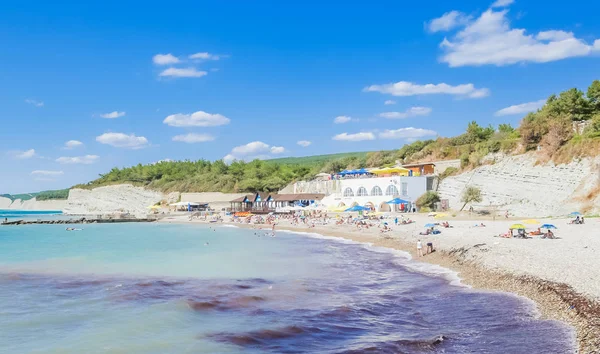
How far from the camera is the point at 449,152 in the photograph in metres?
57.2

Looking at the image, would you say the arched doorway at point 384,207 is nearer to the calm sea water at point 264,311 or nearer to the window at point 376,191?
the window at point 376,191

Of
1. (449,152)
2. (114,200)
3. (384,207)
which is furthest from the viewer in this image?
(114,200)

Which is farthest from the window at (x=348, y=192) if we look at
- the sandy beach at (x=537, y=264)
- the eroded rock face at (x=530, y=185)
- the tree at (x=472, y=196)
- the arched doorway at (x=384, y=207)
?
the sandy beach at (x=537, y=264)

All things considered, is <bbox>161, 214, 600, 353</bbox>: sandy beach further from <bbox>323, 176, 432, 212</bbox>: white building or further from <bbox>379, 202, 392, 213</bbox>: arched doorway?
<bbox>323, 176, 432, 212</bbox>: white building

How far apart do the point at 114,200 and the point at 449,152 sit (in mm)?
74735

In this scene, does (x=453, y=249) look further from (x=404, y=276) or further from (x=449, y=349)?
(x=449, y=349)

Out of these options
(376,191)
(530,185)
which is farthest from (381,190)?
(530,185)

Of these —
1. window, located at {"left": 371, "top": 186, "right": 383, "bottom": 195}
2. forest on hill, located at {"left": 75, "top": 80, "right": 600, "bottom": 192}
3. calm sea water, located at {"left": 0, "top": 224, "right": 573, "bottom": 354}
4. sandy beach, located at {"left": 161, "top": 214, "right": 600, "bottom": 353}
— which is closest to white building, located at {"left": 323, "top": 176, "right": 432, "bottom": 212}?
window, located at {"left": 371, "top": 186, "right": 383, "bottom": 195}

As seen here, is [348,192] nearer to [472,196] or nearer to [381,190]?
[381,190]

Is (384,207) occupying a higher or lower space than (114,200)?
lower

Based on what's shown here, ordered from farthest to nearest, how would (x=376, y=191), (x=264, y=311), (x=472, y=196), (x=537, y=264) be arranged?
(x=376, y=191) < (x=472, y=196) < (x=537, y=264) < (x=264, y=311)

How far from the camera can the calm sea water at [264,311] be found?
9617mm

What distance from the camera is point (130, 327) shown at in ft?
37.4

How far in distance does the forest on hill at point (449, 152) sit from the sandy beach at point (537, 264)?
14.9 meters
